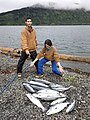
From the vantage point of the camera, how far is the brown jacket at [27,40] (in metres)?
9.85

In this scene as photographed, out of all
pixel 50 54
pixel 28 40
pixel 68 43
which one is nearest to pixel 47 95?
pixel 50 54

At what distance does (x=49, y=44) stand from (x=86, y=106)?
11.8 ft

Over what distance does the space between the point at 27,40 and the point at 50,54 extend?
1307 millimetres

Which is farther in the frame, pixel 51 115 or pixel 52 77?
pixel 52 77

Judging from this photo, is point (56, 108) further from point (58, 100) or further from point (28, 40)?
point (28, 40)

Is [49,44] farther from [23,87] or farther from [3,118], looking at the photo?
[3,118]

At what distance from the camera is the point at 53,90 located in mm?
8336

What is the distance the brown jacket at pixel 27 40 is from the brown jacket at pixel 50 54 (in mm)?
466

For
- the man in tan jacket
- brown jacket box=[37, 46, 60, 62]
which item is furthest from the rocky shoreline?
the man in tan jacket

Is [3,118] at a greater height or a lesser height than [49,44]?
lesser

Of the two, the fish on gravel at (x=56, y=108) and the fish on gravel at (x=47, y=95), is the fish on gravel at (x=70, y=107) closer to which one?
the fish on gravel at (x=56, y=108)

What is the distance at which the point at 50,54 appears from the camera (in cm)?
1049

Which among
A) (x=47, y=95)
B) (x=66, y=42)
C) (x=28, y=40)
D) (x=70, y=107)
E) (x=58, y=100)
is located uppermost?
(x=28, y=40)

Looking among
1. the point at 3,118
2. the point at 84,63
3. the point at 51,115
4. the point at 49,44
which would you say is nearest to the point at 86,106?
the point at 51,115
